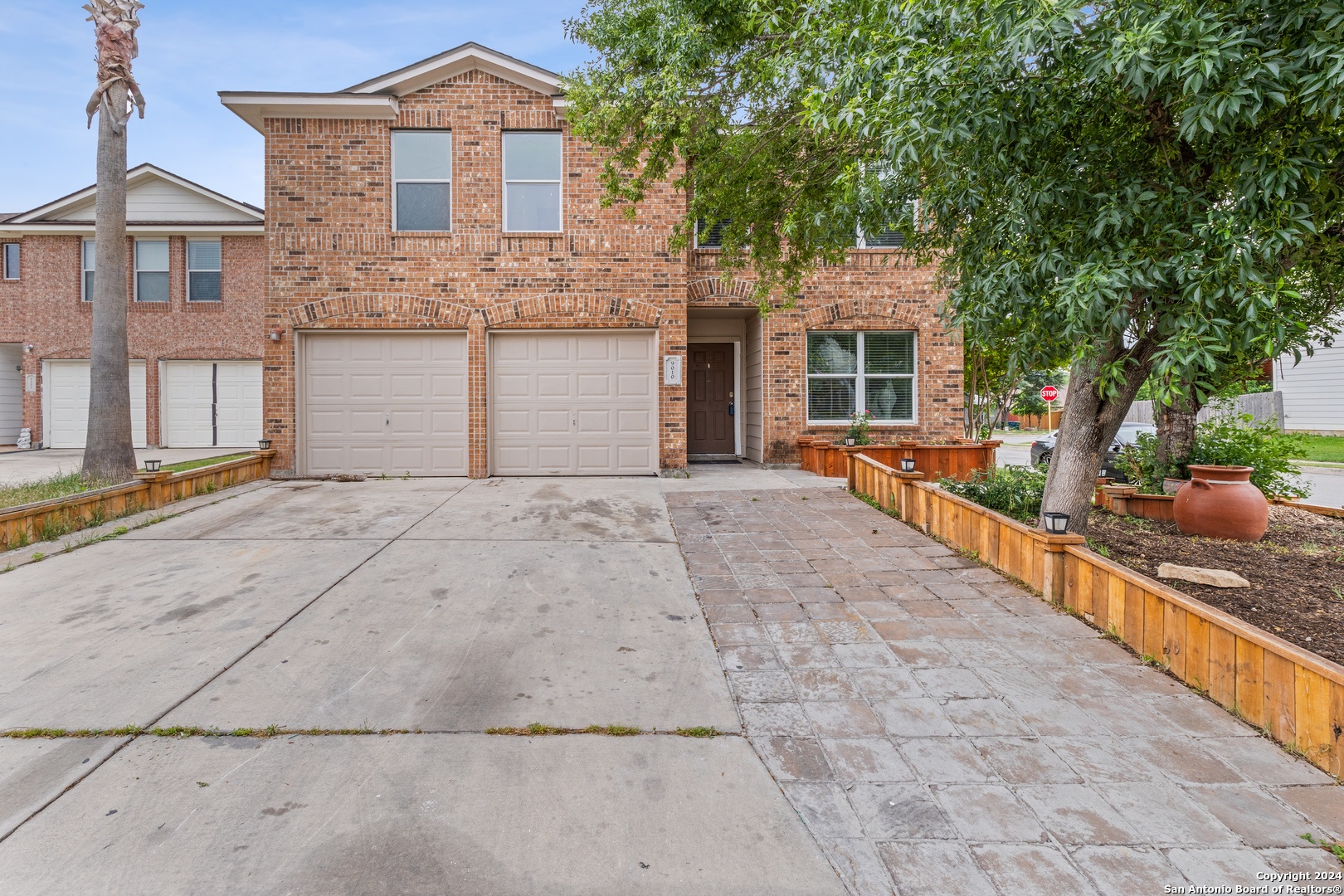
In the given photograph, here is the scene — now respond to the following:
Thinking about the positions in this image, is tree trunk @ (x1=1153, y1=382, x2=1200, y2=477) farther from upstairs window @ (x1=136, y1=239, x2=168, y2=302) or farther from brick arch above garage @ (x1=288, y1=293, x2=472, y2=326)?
upstairs window @ (x1=136, y1=239, x2=168, y2=302)

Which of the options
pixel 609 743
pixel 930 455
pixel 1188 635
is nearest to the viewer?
pixel 609 743

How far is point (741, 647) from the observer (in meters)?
3.64

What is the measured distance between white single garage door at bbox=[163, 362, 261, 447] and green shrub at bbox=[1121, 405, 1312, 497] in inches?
704

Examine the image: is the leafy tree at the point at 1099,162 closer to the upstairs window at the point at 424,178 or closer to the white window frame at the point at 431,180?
the white window frame at the point at 431,180

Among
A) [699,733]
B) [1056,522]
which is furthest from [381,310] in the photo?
[1056,522]

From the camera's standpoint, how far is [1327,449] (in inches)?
634

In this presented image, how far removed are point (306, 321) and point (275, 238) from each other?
136 centimetres

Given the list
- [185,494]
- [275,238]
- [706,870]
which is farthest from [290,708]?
[275,238]

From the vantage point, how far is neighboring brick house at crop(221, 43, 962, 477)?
9656 millimetres

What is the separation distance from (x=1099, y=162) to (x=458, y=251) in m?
8.61

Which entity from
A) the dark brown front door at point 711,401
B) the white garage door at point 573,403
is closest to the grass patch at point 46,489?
the white garage door at point 573,403

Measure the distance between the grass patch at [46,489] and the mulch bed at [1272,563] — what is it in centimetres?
993

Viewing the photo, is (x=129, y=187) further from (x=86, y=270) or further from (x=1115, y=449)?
(x=1115, y=449)

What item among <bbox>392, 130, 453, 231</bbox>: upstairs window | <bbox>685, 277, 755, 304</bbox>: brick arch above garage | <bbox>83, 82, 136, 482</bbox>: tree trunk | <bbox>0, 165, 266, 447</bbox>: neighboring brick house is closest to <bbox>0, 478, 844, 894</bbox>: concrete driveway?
<bbox>83, 82, 136, 482</bbox>: tree trunk
